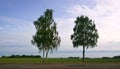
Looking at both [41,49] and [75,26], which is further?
[75,26]

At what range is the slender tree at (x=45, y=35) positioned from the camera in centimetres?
6975

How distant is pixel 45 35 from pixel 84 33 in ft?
38.2

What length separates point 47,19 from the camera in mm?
71500

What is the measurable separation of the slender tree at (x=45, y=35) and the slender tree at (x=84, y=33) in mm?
6027

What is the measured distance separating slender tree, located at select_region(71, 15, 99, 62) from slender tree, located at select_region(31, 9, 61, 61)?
603 centimetres

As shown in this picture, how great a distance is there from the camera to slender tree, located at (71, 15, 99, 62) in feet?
243

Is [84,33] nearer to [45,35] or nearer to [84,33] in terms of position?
[84,33]

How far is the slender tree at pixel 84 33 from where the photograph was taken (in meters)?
74.1

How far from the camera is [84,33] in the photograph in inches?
2945

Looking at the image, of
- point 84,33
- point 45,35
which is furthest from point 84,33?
point 45,35

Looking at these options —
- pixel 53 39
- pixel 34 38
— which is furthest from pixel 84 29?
pixel 34 38

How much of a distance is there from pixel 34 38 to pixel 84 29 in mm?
14131

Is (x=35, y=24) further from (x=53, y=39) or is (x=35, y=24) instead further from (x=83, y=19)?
(x=83, y=19)

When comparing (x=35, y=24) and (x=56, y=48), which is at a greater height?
(x=35, y=24)
